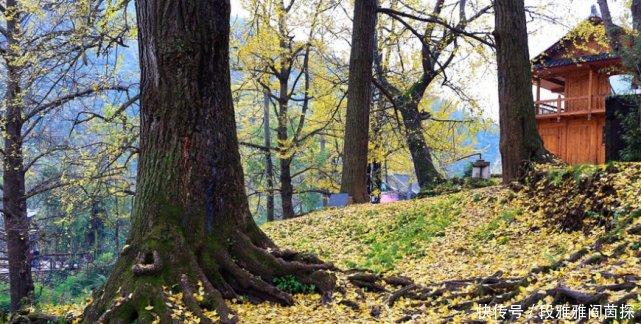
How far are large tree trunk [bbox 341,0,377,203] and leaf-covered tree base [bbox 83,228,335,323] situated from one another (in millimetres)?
7463

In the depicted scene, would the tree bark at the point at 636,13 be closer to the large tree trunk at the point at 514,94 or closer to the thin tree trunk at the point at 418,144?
the large tree trunk at the point at 514,94

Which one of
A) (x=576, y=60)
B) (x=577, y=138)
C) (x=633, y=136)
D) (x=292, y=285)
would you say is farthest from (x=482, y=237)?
(x=577, y=138)

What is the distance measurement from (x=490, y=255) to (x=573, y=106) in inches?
711

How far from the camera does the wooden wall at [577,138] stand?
20953 millimetres

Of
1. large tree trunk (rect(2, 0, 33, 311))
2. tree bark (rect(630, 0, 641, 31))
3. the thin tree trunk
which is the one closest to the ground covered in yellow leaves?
large tree trunk (rect(2, 0, 33, 311))

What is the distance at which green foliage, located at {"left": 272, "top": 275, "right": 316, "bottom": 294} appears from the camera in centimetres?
595

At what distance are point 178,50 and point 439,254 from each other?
494 cm

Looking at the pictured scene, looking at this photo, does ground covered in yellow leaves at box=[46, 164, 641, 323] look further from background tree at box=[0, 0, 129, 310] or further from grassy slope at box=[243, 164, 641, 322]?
background tree at box=[0, 0, 129, 310]

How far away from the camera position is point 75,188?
41.9ft

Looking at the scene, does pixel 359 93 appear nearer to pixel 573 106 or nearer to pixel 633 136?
pixel 633 136

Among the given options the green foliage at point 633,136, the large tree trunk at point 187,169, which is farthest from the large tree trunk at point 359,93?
the large tree trunk at point 187,169

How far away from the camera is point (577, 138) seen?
21766 mm

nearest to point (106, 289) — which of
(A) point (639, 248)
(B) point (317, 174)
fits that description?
(A) point (639, 248)

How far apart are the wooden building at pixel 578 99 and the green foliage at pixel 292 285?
18.1 meters
